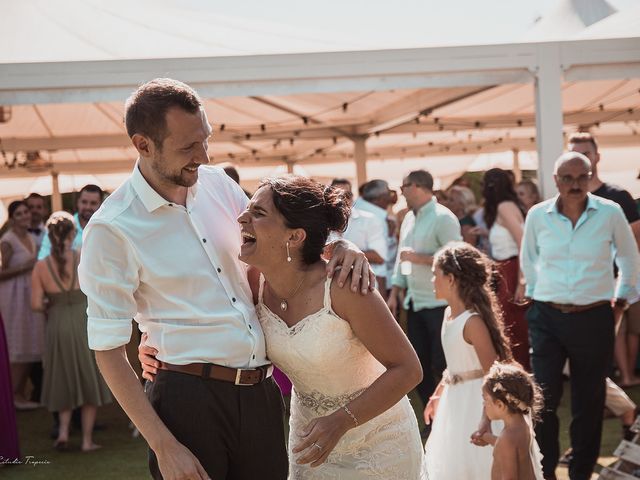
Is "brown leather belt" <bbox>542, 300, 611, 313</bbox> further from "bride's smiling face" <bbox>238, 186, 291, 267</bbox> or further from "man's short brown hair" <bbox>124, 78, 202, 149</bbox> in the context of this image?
"man's short brown hair" <bbox>124, 78, 202, 149</bbox>

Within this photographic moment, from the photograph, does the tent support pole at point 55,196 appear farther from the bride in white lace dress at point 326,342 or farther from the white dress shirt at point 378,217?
the bride in white lace dress at point 326,342

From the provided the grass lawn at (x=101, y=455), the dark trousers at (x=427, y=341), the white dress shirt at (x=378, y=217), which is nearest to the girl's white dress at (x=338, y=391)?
the grass lawn at (x=101, y=455)

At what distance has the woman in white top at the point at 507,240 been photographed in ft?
25.7

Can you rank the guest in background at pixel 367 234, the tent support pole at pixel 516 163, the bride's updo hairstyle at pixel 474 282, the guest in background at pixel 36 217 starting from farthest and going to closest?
the tent support pole at pixel 516 163
the guest in background at pixel 36 217
the guest in background at pixel 367 234
the bride's updo hairstyle at pixel 474 282

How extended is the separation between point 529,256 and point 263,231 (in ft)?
11.6

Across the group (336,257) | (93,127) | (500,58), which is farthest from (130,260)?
(93,127)

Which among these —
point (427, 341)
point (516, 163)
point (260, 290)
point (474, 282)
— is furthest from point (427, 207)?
point (516, 163)

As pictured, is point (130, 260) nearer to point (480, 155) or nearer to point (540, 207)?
point (540, 207)

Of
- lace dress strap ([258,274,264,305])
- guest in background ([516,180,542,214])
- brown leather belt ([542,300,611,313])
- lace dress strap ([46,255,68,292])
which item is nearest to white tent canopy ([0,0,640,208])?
guest in background ([516,180,542,214])

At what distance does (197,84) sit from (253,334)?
4791 millimetres

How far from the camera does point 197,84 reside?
7.48 m

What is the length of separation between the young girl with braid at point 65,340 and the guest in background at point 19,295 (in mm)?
1513

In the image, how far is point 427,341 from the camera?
7.62m

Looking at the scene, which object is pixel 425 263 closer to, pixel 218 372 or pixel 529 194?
pixel 529 194
